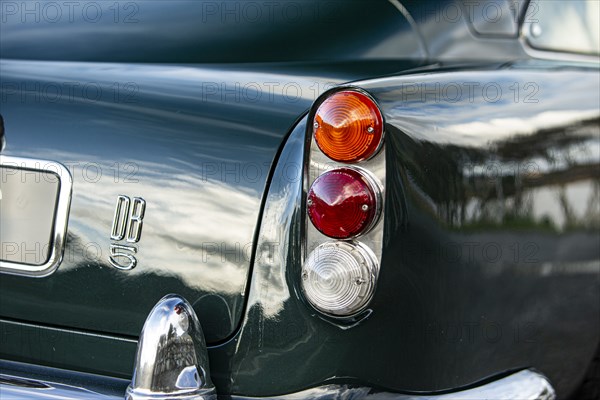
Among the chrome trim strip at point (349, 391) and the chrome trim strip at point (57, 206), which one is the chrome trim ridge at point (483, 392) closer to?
the chrome trim strip at point (349, 391)

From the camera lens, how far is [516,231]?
234 cm

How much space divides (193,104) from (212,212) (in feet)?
0.99


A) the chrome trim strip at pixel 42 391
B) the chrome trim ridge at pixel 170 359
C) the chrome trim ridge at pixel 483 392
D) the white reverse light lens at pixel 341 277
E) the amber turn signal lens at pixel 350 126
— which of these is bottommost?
the chrome trim strip at pixel 42 391

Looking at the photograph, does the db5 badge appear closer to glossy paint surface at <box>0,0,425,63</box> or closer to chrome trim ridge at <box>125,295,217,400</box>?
chrome trim ridge at <box>125,295,217,400</box>

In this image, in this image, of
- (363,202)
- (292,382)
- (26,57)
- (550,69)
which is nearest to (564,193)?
(550,69)

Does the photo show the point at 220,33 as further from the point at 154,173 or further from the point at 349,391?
the point at 349,391

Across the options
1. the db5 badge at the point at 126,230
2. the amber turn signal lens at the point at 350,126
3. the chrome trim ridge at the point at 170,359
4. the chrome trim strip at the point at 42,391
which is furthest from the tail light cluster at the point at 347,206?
the chrome trim strip at the point at 42,391

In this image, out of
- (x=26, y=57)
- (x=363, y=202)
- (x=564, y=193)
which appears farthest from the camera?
(x=26, y=57)

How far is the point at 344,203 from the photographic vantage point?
2127 millimetres

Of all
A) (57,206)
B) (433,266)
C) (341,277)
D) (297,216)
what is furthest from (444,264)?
(57,206)

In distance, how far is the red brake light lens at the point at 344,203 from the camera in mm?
2117

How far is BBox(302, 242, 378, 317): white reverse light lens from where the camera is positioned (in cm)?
212

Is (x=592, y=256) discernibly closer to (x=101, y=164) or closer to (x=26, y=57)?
(x=101, y=164)

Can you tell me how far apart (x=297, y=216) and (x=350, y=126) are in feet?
0.81
